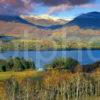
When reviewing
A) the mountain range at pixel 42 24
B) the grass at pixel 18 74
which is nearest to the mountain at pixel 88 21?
the mountain range at pixel 42 24

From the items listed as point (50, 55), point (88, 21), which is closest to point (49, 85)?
point (50, 55)

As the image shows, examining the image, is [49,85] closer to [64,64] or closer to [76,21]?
[64,64]

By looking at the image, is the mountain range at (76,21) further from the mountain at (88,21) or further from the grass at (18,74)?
the grass at (18,74)

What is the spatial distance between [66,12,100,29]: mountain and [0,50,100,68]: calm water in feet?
2.54

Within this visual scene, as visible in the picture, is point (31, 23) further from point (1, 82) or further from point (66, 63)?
point (1, 82)

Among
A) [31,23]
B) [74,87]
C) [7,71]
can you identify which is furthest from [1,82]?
[31,23]

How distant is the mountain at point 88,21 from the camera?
11.9 metres

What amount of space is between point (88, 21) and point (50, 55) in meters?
1.44

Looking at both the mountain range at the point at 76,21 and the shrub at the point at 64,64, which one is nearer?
the shrub at the point at 64,64

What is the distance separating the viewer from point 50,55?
11.0m

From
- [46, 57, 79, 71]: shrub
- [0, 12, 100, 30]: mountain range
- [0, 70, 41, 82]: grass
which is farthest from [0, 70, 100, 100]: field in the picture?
[0, 12, 100, 30]: mountain range

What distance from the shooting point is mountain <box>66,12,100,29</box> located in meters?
11.9

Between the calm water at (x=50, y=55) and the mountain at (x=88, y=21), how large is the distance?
77 cm

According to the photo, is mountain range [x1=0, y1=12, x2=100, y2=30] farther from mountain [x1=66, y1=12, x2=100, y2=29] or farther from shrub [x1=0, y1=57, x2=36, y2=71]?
shrub [x1=0, y1=57, x2=36, y2=71]
